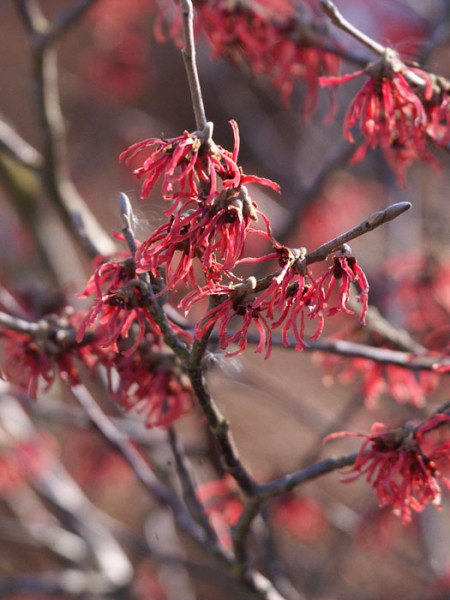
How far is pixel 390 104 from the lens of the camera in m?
1.25

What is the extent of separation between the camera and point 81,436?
13.4ft

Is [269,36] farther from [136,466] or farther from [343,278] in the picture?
[136,466]

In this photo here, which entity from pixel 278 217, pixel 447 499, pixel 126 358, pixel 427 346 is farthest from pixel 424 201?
pixel 126 358

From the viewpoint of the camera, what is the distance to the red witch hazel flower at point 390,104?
122 cm

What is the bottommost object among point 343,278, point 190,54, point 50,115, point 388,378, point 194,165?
point 388,378

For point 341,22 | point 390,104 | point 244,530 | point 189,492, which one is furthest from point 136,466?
point 341,22

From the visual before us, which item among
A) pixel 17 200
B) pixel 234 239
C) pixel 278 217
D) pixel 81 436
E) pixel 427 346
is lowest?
pixel 427 346

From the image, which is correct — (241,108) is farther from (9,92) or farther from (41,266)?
(9,92)

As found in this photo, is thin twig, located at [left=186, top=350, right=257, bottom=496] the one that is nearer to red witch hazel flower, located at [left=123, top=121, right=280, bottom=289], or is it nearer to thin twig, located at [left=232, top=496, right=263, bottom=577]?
thin twig, located at [left=232, top=496, right=263, bottom=577]

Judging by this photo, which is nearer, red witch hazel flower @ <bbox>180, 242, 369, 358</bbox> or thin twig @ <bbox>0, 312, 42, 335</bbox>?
red witch hazel flower @ <bbox>180, 242, 369, 358</bbox>

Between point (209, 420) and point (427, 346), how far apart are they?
3.43 feet

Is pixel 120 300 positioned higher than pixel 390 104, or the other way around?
pixel 390 104

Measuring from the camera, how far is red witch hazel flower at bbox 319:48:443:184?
4.00ft

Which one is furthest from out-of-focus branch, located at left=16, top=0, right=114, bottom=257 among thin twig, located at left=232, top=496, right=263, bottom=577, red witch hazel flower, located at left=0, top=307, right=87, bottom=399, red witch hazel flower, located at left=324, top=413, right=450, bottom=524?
red witch hazel flower, located at left=324, top=413, right=450, bottom=524
